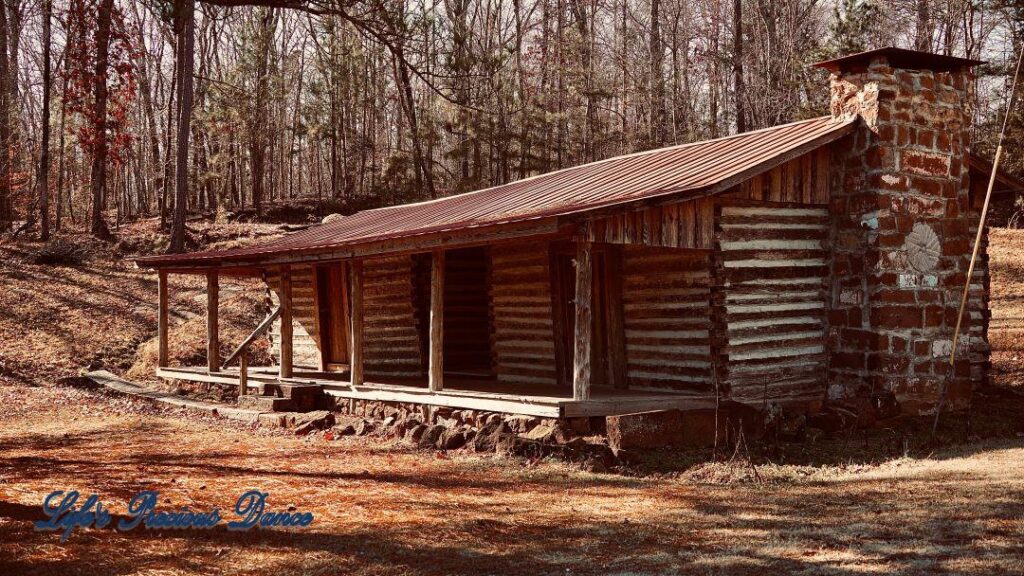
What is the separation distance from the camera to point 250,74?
3606 centimetres

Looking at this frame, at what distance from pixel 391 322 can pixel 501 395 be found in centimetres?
607

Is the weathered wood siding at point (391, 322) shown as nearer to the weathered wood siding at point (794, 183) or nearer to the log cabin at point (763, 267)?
the log cabin at point (763, 267)

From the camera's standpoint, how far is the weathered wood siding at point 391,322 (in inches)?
686

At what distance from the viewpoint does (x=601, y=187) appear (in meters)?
13.9

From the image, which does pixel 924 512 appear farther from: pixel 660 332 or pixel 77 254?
pixel 77 254

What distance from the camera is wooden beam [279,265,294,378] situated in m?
16.2

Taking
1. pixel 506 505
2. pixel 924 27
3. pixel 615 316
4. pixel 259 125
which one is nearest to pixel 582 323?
pixel 615 316

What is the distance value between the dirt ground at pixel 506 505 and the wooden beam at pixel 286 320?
1.87 meters

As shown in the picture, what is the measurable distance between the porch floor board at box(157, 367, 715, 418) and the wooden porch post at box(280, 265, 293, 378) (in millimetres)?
244

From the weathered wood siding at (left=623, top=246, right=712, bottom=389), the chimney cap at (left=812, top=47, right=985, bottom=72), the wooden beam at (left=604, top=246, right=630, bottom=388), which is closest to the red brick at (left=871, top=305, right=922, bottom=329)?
the weathered wood siding at (left=623, top=246, right=712, bottom=389)

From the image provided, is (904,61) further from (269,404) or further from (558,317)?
(269,404)

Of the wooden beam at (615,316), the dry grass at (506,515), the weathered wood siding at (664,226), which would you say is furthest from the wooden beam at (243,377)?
the weathered wood siding at (664,226)

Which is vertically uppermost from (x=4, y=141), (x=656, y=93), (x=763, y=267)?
(x=656, y=93)
